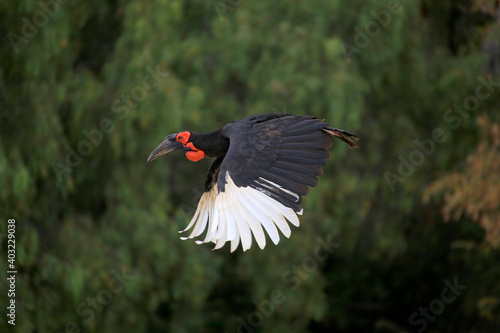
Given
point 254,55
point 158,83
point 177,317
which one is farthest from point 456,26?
point 177,317

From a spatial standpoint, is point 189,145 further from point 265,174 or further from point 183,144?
point 265,174

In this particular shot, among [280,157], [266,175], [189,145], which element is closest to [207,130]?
[189,145]

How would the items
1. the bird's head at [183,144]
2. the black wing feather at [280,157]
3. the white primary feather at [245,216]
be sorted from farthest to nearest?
the bird's head at [183,144]
the black wing feather at [280,157]
the white primary feather at [245,216]

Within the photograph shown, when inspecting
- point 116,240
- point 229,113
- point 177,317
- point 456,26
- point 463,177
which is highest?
point 456,26

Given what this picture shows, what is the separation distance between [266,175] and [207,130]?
5.04 metres

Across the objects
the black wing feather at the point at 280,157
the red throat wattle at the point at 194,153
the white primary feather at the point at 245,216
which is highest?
the red throat wattle at the point at 194,153

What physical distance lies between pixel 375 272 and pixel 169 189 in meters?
4.77

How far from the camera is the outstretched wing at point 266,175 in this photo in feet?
20.3

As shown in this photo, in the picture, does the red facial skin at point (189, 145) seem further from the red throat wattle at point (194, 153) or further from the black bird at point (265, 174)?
the black bird at point (265, 174)

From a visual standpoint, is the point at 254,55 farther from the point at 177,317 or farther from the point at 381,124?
the point at 177,317

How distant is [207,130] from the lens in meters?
11.5

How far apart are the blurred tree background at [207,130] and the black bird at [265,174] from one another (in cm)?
435

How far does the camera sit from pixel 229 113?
38.6ft

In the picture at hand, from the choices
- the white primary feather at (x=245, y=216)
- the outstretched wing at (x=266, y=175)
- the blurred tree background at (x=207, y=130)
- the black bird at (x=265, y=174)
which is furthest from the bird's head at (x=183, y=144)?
the blurred tree background at (x=207, y=130)
